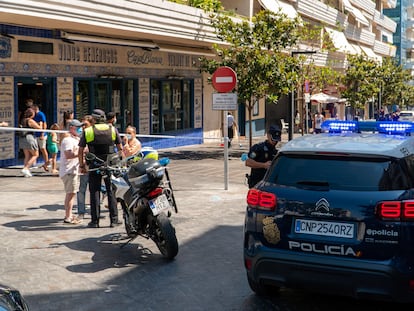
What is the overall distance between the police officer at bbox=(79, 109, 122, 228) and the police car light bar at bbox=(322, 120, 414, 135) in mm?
3212

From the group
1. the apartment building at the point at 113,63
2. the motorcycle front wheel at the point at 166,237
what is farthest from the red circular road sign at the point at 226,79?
the motorcycle front wheel at the point at 166,237

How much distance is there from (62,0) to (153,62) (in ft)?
26.4

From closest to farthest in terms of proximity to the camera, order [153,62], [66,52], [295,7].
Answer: [66,52], [153,62], [295,7]

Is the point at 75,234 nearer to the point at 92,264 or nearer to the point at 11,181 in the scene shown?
the point at 92,264

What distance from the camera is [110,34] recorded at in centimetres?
2017

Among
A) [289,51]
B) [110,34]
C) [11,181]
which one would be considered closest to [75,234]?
[11,181]

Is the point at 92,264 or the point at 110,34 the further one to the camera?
the point at 110,34

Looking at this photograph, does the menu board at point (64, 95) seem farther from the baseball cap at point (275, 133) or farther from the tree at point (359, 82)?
the tree at point (359, 82)

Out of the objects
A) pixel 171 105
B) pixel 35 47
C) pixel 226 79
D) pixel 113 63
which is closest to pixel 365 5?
pixel 171 105

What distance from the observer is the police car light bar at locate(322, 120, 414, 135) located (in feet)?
24.8

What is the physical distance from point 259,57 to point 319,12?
21090 mm

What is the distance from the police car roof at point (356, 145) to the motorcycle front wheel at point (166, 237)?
213cm

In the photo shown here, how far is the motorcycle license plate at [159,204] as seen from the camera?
7531 mm

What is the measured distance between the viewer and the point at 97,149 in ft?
30.9
